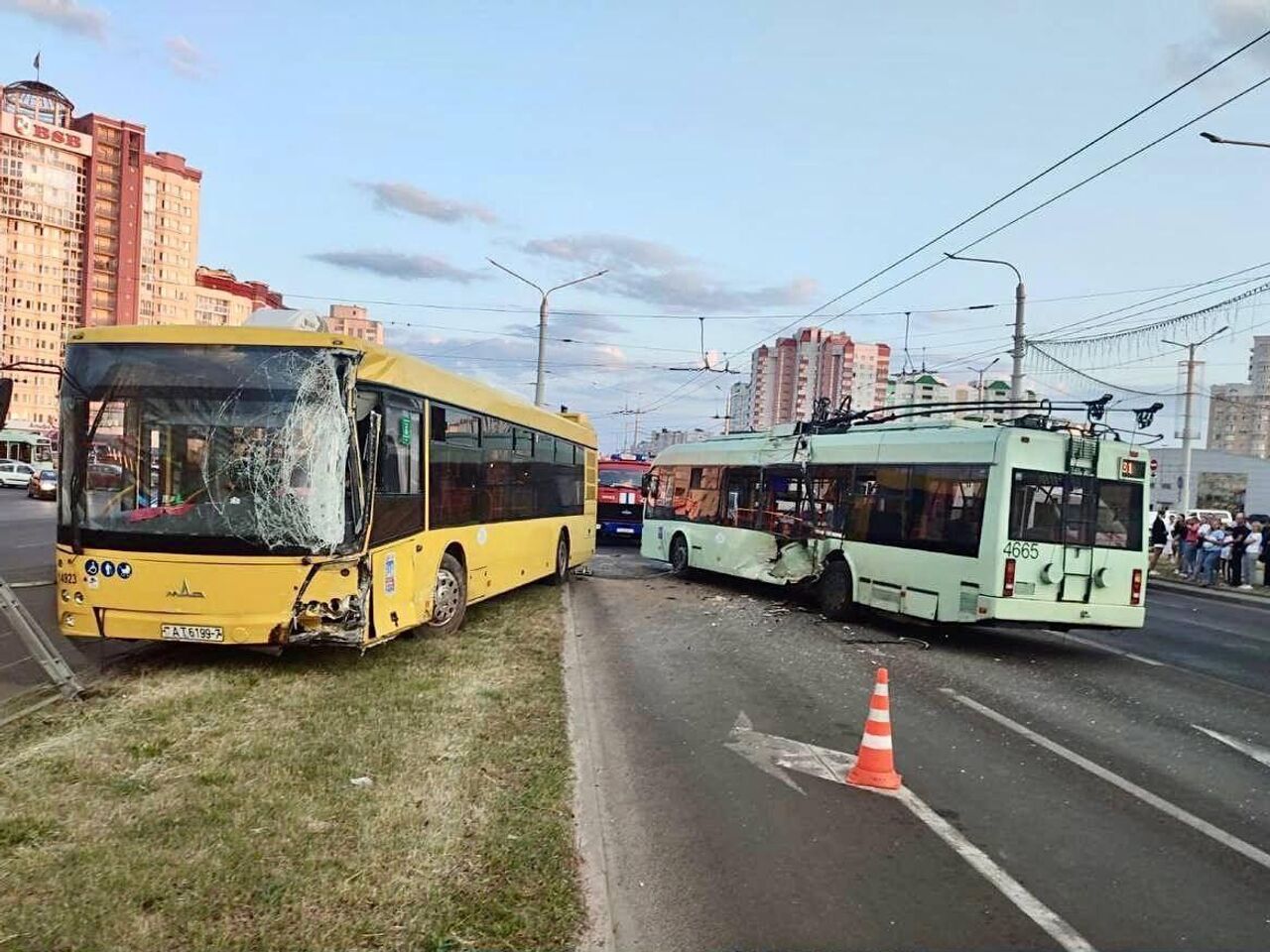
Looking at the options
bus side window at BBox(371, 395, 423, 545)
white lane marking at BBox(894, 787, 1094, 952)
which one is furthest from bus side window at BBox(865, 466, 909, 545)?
white lane marking at BBox(894, 787, 1094, 952)

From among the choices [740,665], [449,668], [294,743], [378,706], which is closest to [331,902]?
[294,743]

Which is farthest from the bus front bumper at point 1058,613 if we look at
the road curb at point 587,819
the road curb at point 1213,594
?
the road curb at point 1213,594

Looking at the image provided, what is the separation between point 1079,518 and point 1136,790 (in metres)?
6.03

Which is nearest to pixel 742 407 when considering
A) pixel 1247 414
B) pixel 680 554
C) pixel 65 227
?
pixel 1247 414

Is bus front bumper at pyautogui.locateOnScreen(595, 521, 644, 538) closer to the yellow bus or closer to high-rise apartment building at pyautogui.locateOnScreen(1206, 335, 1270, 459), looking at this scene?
the yellow bus

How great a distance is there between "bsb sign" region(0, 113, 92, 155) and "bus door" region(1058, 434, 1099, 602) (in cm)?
10865

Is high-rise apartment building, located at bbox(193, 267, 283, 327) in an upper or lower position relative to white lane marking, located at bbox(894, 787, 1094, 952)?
upper

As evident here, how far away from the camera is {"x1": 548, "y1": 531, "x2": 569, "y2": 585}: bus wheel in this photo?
A: 1697 centimetres

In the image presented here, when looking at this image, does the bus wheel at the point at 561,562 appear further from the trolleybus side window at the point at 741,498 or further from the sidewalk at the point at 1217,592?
the sidewalk at the point at 1217,592

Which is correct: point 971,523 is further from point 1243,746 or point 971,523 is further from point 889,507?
point 1243,746

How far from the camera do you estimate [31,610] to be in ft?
38.5

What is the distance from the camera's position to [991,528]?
1162 cm

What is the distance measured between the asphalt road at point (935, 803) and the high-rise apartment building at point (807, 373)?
46.8 meters

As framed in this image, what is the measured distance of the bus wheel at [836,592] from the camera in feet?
47.1
